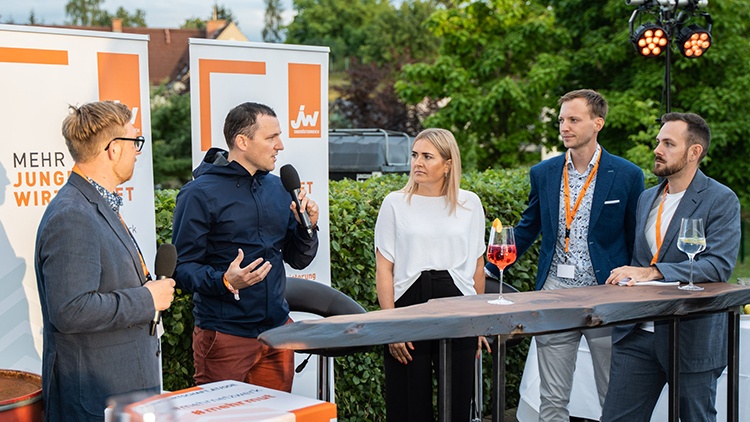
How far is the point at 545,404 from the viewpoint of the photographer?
4141mm

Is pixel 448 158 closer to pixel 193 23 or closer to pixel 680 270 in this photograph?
pixel 680 270

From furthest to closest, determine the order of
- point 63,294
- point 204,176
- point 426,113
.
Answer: point 426,113 → point 204,176 → point 63,294

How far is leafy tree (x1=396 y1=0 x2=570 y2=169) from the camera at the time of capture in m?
16.7

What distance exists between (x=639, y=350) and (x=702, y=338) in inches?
11.2

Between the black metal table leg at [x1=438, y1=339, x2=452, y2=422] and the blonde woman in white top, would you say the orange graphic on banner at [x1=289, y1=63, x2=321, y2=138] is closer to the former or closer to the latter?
the blonde woman in white top

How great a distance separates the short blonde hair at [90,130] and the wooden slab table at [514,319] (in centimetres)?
79

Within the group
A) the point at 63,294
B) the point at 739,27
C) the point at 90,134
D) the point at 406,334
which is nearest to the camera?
the point at 63,294

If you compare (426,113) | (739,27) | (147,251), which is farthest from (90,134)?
(426,113)

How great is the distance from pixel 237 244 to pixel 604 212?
1.90 meters

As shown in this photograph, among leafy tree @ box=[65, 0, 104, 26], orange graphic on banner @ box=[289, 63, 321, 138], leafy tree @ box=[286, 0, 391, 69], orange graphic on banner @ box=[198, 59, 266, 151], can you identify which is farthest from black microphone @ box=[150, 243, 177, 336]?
leafy tree @ box=[65, 0, 104, 26]

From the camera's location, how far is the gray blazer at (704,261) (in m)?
3.63

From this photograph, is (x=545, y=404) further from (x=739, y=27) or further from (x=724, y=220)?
(x=739, y=27)

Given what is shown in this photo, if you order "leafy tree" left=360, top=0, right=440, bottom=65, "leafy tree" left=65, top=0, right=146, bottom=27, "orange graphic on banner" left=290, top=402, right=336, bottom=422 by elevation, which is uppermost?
"leafy tree" left=65, top=0, right=146, bottom=27

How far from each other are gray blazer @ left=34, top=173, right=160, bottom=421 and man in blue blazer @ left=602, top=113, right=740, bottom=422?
2.18 metres
